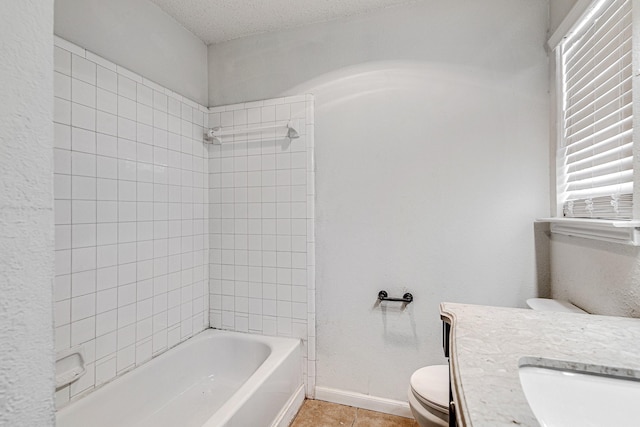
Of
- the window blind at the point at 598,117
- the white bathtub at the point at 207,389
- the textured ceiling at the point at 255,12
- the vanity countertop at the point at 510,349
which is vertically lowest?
the white bathtub at the point at 207,389

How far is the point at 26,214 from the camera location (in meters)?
0.45

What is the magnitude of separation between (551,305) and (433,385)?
700 mm

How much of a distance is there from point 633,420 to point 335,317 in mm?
1554

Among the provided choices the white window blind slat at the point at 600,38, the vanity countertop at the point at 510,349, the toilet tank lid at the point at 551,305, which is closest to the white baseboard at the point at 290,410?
the vanity countertop at the point at 510,349

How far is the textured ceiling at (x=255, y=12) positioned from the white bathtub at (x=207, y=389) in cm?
212

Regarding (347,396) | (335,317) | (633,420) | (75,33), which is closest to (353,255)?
(335,317)

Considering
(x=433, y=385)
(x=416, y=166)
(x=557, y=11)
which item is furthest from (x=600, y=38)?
(x=433, y=385)

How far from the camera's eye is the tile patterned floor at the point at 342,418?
1825mm

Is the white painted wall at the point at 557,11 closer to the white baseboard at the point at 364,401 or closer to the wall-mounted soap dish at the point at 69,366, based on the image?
the white baseboard at the point at 364,401

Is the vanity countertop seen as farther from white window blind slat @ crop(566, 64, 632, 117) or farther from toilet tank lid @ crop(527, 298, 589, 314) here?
white window blind slat @ crop(566, 64, 632, 117)

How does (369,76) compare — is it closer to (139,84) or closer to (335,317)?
(139,84)

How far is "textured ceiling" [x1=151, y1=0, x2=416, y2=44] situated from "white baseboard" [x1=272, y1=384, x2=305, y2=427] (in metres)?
2.42

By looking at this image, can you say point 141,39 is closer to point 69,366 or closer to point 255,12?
point 255,12

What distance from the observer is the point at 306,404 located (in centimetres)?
202
